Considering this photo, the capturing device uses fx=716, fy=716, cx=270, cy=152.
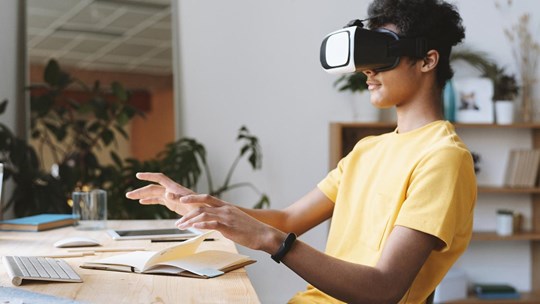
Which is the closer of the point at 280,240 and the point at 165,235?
the point at 280,240

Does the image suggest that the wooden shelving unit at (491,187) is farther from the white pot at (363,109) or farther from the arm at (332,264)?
the arm at (332,264)

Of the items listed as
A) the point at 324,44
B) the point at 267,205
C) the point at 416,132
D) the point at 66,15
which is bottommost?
the point at 267,205

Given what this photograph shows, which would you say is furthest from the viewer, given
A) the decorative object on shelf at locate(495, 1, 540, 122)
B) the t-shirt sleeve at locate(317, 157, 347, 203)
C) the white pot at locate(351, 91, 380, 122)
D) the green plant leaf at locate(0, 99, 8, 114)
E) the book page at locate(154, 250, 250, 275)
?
the decorative object on shelf at locate(495, 1, 540, 122)

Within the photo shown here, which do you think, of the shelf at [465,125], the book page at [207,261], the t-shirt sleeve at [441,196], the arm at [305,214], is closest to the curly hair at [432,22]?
the t-shirt sleeve at [441,196]

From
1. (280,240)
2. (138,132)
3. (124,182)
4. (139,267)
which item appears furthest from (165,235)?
(138,132)

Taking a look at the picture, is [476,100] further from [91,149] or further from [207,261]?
[207,261]

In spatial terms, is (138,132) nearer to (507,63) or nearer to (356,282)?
(507,63)

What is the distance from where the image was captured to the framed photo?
4.25 metres

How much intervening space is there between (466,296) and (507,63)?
1466 mm

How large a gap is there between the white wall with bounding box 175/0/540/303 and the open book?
2.64 meters

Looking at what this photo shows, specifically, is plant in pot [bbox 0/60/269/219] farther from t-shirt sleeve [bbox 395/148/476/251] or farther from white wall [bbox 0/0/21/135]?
t-shirt sleeve [bbox 395/148/476/251]

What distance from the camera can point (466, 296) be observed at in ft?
13.9

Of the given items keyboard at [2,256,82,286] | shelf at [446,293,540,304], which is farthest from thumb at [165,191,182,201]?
shelf at [446,293,540,304]

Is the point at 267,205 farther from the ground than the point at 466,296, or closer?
farther from the ground
